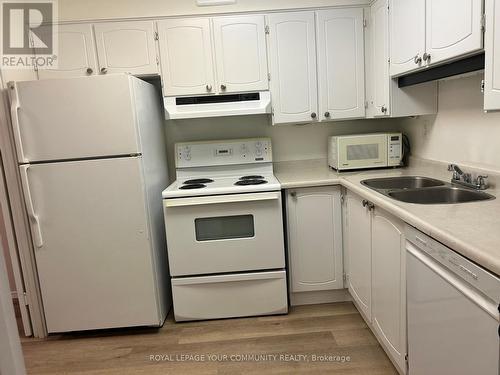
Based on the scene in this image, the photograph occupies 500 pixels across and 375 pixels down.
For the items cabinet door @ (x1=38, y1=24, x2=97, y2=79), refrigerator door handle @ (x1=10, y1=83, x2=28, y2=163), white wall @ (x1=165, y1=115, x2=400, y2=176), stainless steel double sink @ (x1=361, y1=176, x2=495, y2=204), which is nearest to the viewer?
stainless steel double sink @ (x1=361, y1=176, x2=495, y2=204)

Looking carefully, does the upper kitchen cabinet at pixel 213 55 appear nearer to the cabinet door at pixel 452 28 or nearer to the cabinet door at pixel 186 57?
the cabinet door at pixel 186 57

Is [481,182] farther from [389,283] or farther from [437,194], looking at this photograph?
[389,283]

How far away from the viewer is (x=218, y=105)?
270 centimetres

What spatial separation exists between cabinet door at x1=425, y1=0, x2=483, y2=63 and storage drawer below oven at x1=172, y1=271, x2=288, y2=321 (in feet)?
5.45

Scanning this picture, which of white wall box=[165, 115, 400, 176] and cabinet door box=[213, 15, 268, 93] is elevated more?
cabinet door box=[213, 15, 268, 93]

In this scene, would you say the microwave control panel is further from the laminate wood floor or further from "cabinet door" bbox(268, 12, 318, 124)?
the laminate wood floor

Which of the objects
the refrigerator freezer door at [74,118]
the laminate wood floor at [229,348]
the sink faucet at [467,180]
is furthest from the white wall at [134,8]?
the laminate wood floor at [229,348]

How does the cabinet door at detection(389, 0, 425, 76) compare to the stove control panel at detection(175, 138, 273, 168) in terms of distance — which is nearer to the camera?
the cabinet door at detection(389, 0, 425, 76)

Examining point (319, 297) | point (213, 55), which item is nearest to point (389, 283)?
point (319, 297)

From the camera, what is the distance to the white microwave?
2.72 metres

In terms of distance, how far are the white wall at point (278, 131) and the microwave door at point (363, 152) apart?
392 mm

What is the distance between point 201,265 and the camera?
→ 2490mm

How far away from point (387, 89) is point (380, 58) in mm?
247

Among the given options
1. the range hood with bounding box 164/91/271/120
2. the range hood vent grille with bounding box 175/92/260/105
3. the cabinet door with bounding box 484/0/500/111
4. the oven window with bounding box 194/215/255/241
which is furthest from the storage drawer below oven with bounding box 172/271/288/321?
the cabinet door with bounding box 484/0/500/111
